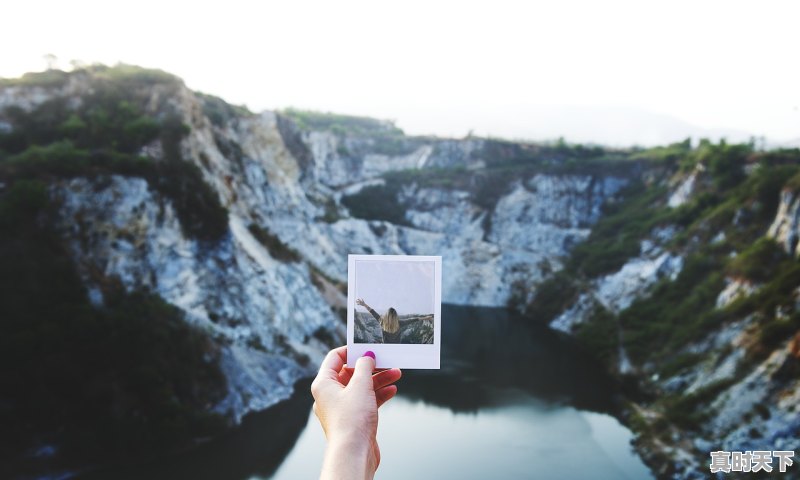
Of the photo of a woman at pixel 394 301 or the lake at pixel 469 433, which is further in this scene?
the lake at pixel 469 433

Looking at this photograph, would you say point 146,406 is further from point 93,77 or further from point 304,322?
point 93,77

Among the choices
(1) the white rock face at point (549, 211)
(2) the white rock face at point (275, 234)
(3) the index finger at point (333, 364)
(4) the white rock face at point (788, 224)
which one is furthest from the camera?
(1) the white rock face at point (549, 211)

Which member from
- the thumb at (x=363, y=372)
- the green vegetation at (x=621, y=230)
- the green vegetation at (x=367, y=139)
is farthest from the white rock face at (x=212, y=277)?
the green vegetation at (x=367, y=139)

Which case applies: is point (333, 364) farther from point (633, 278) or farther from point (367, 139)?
point (367, 139)

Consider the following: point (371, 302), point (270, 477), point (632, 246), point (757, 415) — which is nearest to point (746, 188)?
point (632, 246)

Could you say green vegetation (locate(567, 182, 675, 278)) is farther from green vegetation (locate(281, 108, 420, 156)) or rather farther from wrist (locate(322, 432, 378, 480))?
wrist (locate(322, 432, 378, 480))

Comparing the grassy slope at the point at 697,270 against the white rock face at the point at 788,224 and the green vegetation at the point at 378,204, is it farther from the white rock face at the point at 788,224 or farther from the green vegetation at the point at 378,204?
the green vegetation at the point at 378,204

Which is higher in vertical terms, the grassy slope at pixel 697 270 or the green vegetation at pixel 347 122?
the green vegetation at pixel 347 122

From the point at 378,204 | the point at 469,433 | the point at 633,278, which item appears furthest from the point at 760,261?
the point at 378,204
